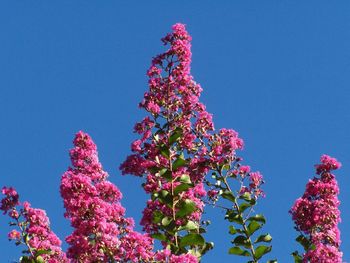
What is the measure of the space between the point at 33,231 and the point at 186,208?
2.39 metres

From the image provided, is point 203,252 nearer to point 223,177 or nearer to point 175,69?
point 223,177

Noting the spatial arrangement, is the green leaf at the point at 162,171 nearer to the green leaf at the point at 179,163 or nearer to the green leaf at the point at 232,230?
the green leaf at the point at 179,163

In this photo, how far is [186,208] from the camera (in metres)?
7.29

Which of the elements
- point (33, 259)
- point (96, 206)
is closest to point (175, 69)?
point (96, 206)

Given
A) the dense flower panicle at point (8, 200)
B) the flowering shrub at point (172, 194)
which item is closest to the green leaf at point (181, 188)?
the flowering shrub at point (172, 194)

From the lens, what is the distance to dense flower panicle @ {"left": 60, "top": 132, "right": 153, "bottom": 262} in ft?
20.8

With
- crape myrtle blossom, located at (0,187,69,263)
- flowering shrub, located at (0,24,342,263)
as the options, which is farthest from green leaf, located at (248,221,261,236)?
crape myrtle blossom, located at (0,187,69,263)

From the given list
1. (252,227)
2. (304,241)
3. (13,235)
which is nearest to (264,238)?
(252,227)

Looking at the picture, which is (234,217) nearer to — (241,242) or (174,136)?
(241,242)

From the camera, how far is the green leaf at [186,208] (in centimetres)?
726

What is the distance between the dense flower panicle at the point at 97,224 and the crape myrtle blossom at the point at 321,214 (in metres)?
2.15

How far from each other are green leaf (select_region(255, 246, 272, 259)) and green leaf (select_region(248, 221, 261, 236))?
0.26 meters

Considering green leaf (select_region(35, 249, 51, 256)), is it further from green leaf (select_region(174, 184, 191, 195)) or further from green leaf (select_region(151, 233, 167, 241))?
green leaf (select_region(174, 184, 191, 195))

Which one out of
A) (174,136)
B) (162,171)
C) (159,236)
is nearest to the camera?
(159,236)
